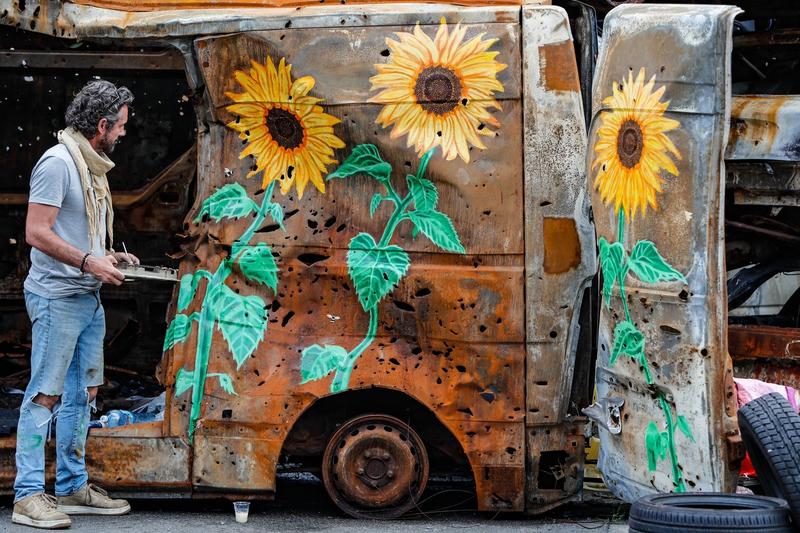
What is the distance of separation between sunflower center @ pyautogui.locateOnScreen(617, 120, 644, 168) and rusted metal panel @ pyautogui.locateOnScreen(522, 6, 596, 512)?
705mm

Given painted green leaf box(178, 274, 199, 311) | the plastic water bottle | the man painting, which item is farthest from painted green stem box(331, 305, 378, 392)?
the plastic water bottle

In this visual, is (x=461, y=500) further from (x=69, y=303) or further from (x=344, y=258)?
(x=69, y=303)

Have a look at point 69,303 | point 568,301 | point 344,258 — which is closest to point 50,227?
point 69,303

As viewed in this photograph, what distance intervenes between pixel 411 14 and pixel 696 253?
1.81 m

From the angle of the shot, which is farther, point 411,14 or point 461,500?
point 461,500

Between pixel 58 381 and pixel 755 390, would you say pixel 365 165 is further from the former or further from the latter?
pixel 755 390

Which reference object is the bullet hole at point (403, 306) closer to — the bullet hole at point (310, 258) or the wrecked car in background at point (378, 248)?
the wrecked car in background at point (378, 248)

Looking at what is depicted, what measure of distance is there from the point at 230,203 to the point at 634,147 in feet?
6.37

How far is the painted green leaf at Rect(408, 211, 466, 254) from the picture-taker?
558 centimetres

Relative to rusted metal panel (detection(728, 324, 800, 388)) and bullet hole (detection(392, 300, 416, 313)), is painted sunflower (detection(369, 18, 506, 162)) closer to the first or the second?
bullet hole (detection(392, 300, 416, 313))

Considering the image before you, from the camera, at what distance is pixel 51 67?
7258 millimetres

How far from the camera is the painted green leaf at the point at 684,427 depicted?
4.54 m

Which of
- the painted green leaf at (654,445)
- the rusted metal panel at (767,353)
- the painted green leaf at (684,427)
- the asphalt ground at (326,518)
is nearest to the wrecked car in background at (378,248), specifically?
the asphalt ground at (326,518)

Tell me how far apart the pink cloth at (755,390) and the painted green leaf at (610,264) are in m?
0.61
